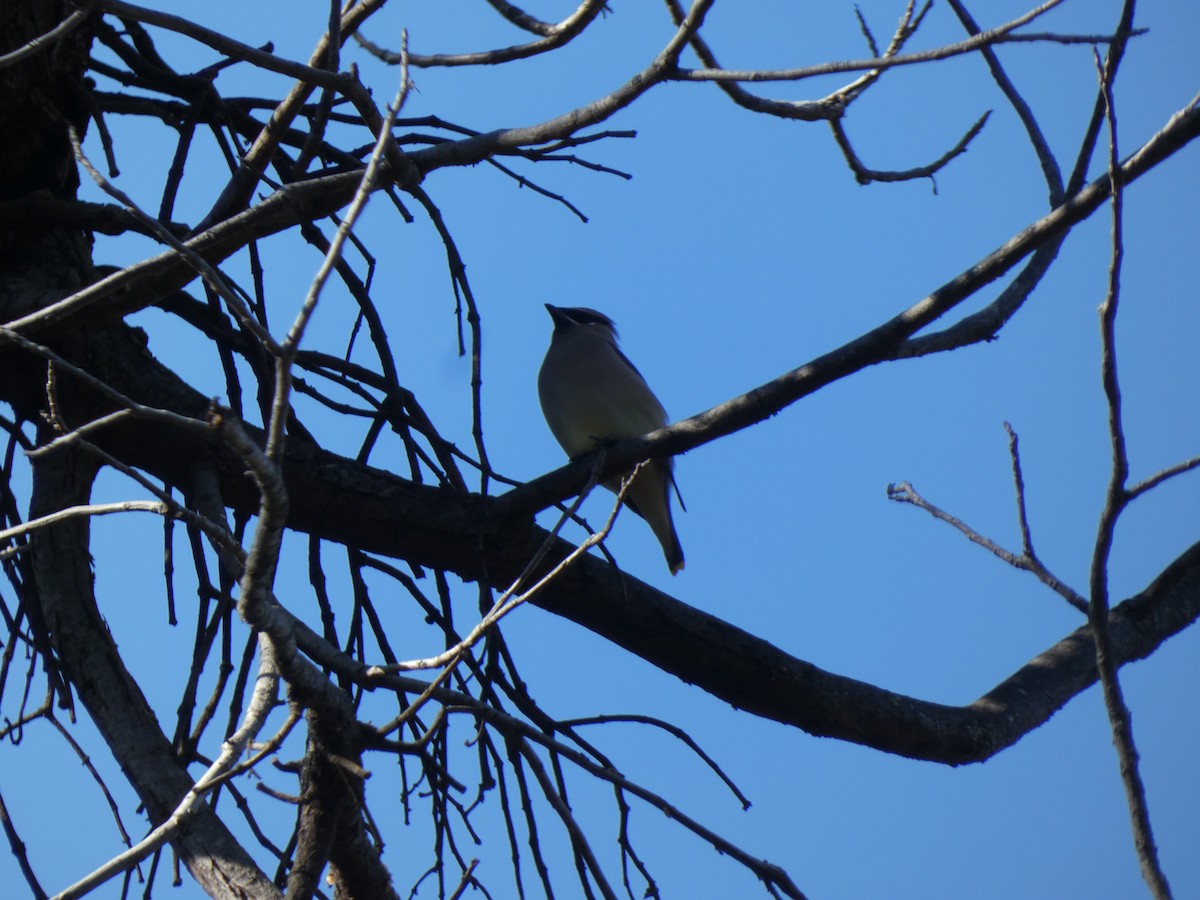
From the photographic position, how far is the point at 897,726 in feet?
10.7

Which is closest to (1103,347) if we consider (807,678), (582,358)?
(807,678)

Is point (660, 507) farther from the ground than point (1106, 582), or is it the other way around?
point (660, 507)

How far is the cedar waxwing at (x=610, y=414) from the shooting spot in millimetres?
5770

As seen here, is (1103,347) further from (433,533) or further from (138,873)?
(138,873)

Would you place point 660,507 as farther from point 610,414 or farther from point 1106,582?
point 1106,582

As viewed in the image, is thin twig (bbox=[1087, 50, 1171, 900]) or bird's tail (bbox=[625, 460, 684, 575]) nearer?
thin twig (bbox=[1087, 50, 1171, 900])

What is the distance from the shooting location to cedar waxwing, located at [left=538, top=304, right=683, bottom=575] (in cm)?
577

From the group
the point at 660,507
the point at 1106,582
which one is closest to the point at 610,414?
the point at 660,507

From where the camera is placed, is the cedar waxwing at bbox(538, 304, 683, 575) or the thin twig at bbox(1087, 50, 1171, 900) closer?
the thin twig at bbox(1087, 50, 1171, 900)

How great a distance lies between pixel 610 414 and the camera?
18.9 feet

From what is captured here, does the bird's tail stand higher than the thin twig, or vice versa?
the bird's tail

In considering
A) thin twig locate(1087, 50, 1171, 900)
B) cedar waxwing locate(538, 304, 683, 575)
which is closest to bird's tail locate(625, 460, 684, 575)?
cedar waxwing locate(538, 304, 683, 575)

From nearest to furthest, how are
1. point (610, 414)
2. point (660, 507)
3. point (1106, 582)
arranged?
point (1106, 582) < point (610, 414) < point (660, 507)

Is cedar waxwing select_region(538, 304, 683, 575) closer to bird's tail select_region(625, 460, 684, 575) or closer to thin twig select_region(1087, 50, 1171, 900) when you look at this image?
bird's tail select_region(625, 460, 684, 575)
